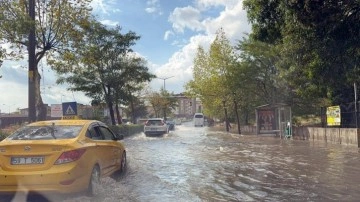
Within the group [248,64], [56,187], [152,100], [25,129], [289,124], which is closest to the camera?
[56,187]

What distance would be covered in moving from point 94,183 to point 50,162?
1.21 metres

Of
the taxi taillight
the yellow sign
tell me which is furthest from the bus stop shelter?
the taxi taillight

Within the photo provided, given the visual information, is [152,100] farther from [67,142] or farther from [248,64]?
[67,142]

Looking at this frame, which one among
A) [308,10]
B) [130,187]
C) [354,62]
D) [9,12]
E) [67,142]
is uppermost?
[9,12]

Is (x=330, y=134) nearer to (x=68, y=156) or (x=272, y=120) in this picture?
(x=272, y=120)

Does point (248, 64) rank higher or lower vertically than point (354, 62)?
higher

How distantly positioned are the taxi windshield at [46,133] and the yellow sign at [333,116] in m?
17.5

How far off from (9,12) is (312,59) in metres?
13.7

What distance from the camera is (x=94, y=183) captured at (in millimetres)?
8258

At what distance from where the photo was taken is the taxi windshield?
815 cm

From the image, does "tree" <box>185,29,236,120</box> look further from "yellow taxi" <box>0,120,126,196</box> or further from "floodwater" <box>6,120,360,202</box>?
"yellow taxi" <box>0,120,126,196</box>

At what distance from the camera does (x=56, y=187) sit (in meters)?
7.23

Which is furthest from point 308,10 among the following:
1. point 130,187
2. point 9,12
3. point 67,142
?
point 9,12

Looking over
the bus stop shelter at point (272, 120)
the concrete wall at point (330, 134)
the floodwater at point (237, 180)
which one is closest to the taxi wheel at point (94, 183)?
the floodwater at point (237, 180)
